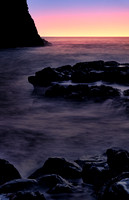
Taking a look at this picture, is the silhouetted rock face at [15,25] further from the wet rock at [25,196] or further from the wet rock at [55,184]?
the wet rock at [25,196]

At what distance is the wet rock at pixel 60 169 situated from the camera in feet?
11.7

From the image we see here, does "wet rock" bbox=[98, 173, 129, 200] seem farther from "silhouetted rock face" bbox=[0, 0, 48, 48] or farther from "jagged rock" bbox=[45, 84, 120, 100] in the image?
"silhouetted rock face" bbox=[0, 0, 48, 48]

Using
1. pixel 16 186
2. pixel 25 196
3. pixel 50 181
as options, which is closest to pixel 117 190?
pixel 25 196

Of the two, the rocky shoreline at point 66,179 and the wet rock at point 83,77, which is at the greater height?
the wet rock at point 83,77

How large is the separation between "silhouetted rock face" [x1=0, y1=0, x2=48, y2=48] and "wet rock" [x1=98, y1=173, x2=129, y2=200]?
2047 inches

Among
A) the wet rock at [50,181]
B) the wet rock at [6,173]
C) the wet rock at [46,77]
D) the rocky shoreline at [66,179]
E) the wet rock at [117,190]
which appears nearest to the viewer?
the wet rock at [117,190]

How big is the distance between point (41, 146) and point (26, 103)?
447 centimetres

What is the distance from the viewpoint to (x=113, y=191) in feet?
8.43

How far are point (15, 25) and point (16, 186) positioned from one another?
182ft

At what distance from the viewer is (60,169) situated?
3605 millimetres

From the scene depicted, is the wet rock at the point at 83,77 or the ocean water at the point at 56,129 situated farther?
the wet rock at the point at 83,77

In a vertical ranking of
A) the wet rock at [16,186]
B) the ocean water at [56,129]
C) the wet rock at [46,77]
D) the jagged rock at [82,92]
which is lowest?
the ocean water at [56,129]

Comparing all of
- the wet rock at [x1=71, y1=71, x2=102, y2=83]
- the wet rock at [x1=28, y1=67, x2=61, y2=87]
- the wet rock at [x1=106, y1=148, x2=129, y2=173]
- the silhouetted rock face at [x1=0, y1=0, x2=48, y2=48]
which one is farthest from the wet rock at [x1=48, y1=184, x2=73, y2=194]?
the silhouetted rock face at [x1=0, y1=0, x2=48, y2=48]

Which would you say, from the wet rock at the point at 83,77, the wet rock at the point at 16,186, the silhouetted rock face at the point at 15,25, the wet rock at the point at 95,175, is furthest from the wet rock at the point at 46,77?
the silhouetted rock face at the point at 15,25
